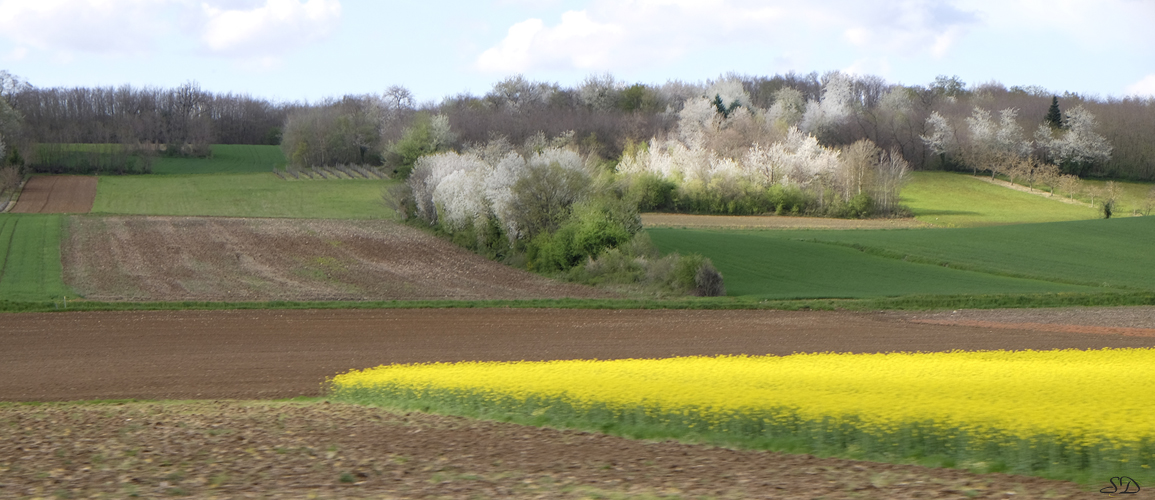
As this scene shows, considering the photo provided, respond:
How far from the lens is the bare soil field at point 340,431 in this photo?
7688 millimetres

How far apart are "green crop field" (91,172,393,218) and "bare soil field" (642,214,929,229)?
22262mm

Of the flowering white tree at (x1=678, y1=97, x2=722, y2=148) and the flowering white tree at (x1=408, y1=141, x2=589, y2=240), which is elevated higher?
the flowering white tree at (x1=678, y1=97, x2=722, y2=148)

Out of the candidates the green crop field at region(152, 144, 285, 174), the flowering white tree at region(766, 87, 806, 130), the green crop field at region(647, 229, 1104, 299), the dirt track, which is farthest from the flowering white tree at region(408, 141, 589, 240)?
the flowering white tree at region(766, 87, 806, 130)

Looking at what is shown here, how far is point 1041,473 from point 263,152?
4864 inches

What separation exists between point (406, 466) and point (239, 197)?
72275 millimetres

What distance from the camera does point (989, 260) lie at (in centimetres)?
4775

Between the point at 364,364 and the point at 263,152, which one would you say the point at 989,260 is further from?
the point at 263,152

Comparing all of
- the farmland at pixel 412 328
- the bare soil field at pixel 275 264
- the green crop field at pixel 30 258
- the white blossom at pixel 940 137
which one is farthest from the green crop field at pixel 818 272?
the white blossom at pixel 940 137

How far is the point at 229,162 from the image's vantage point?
109438mm

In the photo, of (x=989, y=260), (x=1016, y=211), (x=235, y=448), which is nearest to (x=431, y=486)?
(x=235, y=448)

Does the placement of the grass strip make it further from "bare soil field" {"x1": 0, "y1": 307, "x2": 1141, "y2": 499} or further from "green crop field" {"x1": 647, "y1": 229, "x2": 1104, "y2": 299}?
"bare soil field" {"x1": 0, "y1": 307, "x2": 1141, "y2": 499}

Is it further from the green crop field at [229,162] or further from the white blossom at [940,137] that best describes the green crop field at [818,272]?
the green crop field at [229,162]

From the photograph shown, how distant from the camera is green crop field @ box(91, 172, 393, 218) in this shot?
65875mm

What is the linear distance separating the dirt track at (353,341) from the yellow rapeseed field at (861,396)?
271cm
